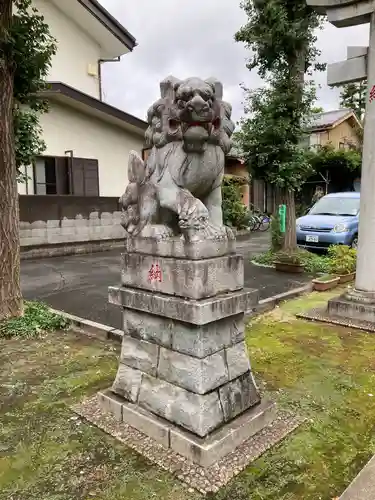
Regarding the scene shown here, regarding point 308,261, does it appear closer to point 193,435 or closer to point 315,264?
point 315,264

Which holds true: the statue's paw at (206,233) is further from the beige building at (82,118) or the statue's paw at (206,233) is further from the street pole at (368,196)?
the beige building at (82,118)

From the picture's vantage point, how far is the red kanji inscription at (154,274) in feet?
9.57

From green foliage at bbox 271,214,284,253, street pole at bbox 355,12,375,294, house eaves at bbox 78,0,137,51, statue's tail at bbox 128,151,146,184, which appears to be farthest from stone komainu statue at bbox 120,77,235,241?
house eaves at bbox 78,0,137,51

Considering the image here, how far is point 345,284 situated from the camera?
314 inches

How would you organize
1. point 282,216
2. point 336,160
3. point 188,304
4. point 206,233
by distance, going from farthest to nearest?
point 336,160, point 282,216, point 206,233, point 188,304

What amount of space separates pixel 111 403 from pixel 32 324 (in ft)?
8.53

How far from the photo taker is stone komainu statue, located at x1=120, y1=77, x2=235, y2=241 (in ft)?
8.79

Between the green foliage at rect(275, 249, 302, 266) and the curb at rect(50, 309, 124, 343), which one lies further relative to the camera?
the green foliage at rect(275, 249, 302, 266)

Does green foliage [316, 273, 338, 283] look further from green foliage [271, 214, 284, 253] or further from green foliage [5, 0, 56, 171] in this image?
green foliage [5, 0, 56, 171]

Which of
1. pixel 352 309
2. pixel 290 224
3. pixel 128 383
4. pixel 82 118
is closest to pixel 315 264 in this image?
pixel 290 224

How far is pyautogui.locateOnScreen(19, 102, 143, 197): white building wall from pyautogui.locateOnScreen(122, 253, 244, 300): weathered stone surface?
9.93 metres

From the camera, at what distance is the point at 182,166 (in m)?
2.86

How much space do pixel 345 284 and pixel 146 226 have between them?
20.3ft

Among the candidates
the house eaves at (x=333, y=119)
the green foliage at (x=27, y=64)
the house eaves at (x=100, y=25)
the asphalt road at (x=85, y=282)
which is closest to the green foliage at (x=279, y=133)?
the asphalt road at (x=85, y=282)
